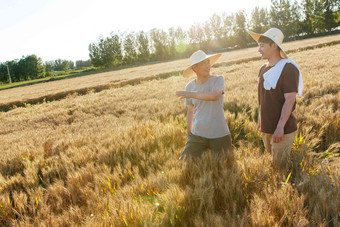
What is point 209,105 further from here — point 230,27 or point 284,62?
point 230,27

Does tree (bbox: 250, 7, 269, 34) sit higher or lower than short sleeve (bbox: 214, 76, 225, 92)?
higher

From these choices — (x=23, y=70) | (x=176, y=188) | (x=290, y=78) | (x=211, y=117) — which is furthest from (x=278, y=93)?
(x=23, y=70)

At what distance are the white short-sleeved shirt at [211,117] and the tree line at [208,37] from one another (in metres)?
→ 79.2

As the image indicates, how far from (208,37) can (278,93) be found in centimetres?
10190

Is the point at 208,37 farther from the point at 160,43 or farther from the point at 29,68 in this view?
the point at 29,68

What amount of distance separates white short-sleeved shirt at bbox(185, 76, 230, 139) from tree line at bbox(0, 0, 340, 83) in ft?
260

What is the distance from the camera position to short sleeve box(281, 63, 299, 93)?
107 inches

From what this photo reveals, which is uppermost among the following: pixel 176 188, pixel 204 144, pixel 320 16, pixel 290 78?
pixel 320 16

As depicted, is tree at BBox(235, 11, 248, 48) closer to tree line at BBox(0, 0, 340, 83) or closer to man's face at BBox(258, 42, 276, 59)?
tree line at BBox(0, 0, 340, 83)

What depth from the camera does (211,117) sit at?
3.54m

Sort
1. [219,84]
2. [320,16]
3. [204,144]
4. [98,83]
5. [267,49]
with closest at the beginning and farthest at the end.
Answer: [267,49], [219,84], [204,144], [98,83], [320,16]

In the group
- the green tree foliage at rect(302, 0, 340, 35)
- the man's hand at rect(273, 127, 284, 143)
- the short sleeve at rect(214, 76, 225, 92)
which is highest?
the green tree foliage at rect(302, 0, 340, 35)

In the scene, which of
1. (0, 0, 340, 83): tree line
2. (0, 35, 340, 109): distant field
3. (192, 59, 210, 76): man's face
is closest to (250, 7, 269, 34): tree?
(0, 0, 340, 83): tree line

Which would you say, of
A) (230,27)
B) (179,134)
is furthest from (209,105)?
(230,27)
